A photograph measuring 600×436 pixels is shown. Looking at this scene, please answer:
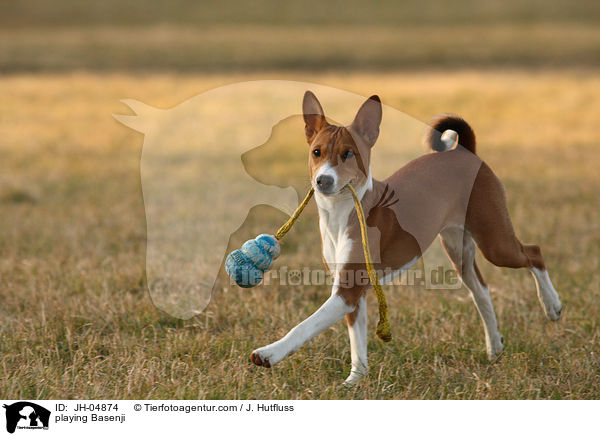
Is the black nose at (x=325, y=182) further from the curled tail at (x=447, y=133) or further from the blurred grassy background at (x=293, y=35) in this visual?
the blurred grassy background at (x=293, y=35)

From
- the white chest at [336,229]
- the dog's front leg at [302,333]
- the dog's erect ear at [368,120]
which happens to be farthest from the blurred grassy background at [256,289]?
the dog's erect ear at [368,120]

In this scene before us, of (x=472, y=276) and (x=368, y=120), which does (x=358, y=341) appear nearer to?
(x=472, y=276)

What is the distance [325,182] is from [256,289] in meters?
2.32

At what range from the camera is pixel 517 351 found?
4.71m

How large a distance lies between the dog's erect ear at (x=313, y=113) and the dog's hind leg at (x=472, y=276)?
1.25 m

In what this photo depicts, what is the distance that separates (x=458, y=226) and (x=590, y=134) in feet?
35.9

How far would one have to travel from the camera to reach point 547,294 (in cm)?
470

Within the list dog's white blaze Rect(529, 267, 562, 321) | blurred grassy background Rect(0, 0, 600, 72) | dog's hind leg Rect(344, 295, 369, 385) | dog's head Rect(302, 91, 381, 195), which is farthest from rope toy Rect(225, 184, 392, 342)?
blurred grassy background Rect(0, 0, 600, 72)

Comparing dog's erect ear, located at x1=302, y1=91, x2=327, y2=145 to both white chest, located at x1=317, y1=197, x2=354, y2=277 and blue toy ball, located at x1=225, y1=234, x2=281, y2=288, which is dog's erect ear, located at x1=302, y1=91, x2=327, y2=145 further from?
blue toy ball, located at x1=225, y1=234, x2=281, y2=288

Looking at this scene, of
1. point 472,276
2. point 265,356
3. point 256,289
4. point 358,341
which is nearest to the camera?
point 265,356

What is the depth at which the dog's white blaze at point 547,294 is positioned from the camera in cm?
469

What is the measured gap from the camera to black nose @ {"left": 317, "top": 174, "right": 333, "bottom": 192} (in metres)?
3.65

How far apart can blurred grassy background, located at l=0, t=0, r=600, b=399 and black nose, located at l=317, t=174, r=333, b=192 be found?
1.14m

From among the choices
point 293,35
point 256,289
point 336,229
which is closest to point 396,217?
point 336,229
